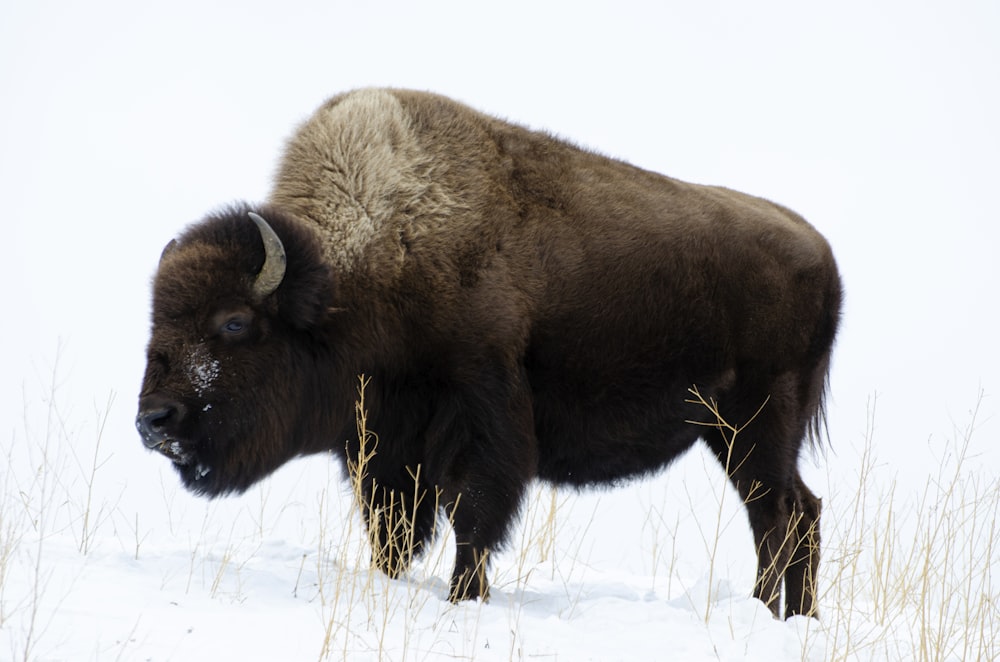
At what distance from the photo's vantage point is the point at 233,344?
5180mm

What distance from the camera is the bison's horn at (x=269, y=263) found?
5.12 metres

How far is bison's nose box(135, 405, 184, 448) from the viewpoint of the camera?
4809 millimetres

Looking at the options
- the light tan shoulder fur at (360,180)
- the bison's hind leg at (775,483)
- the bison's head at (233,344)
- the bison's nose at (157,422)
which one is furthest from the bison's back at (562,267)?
the bison's nose at (157,422)

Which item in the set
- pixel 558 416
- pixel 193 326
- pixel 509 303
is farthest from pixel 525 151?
pixel 193 326

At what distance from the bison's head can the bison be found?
10 millimetres

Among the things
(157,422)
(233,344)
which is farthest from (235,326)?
(157,422)

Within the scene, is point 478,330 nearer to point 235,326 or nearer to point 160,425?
point 235,326

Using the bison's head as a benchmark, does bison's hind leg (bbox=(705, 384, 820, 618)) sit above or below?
below

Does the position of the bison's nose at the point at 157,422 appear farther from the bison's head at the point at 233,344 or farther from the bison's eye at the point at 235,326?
the bison's eye at the point at 235,326

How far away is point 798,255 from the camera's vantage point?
658cm

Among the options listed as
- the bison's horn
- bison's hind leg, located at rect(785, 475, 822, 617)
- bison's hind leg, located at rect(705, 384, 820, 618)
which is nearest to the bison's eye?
the bison's horn

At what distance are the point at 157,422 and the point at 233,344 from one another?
55cm

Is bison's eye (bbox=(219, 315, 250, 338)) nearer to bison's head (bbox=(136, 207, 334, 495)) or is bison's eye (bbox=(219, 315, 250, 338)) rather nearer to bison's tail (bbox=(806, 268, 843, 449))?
bison's head (bbox=(136, 207, 334, 495))

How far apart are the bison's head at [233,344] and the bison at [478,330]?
10 millimetres
